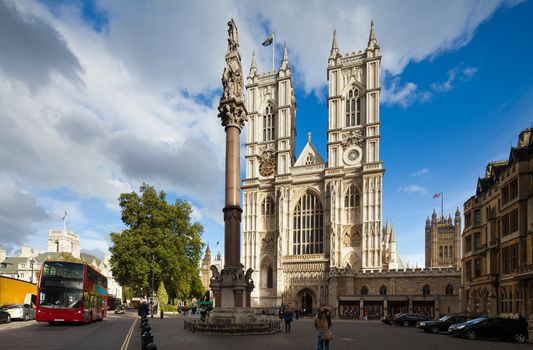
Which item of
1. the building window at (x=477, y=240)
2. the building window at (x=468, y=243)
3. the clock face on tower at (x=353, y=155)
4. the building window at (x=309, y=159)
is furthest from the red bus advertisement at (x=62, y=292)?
the building window at (x=309, y=159)

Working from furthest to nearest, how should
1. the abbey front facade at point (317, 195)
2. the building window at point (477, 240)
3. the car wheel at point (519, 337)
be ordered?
the abbey front facade at point (317, 195), the building window at point (477, 240), the car wheel at point (519, 337)

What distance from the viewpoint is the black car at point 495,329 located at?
2289 centimetres

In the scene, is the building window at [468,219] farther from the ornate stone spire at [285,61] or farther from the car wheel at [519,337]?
the ornate stone spire at [285,61]

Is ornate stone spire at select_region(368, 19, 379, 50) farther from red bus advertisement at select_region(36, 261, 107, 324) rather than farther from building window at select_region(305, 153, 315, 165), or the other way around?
red bus advertisement at select_region(36, 261, 107, 324)

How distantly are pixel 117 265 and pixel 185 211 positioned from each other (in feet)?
31.5

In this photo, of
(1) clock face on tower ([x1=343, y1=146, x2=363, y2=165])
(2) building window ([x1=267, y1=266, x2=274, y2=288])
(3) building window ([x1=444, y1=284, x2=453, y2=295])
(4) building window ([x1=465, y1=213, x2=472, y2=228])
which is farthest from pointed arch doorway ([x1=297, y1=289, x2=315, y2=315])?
(4) building window ([x1=465, y1=213, x2=472, y2=228])

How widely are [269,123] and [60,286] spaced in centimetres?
5165

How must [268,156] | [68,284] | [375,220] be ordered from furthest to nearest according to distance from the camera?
[268,156] < [375,220] < [68,284]

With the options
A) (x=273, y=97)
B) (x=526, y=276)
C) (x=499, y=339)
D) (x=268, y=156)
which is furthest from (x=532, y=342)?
(x=273, y=97)

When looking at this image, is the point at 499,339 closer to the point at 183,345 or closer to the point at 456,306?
the point at 183,345

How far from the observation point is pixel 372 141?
210 feet

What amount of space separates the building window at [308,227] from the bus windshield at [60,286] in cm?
4244

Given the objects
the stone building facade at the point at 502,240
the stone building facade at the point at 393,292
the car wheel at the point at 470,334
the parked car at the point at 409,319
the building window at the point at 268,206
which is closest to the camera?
the car wheel at the point at 470,334

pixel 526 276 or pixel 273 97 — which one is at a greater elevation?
pixel 273 97
